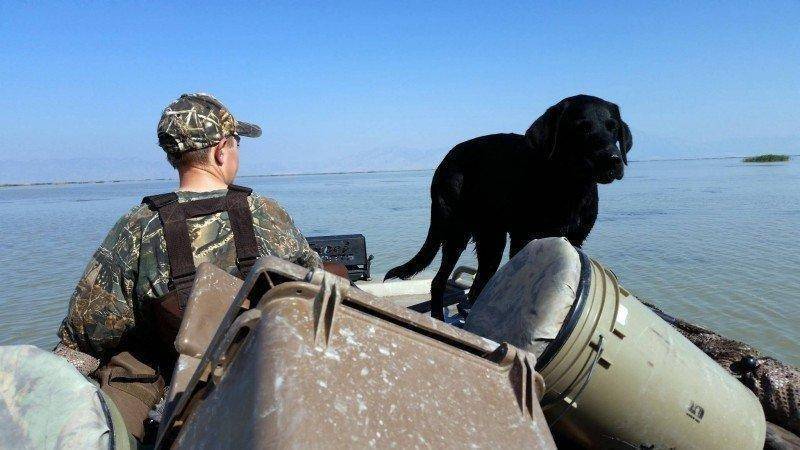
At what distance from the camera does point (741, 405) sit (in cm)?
245

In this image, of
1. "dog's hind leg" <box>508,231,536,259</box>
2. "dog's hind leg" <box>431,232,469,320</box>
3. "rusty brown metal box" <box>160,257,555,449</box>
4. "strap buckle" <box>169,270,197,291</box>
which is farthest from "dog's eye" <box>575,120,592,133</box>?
"rusty brown metal box" <box>160,257,555,449</box>

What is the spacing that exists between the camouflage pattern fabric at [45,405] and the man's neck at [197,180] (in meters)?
1.27

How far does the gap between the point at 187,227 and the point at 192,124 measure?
53 cm

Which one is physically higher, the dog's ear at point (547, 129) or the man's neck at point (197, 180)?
the dog's ear at point (547, 129)

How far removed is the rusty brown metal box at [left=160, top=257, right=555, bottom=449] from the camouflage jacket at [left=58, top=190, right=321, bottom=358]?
1211 millimetres

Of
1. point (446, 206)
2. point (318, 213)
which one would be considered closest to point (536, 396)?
point (446, 206)

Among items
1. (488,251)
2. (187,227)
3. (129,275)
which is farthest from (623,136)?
(129,275)

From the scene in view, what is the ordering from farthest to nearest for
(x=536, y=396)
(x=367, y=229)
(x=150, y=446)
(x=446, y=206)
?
(x=367, y=229) → (x=446, y=206) → (x=150, y=446) → (x=536, y=396)

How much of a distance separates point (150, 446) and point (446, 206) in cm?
323

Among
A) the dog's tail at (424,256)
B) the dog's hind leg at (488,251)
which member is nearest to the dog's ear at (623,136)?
the dog's hind leg at (488,251)

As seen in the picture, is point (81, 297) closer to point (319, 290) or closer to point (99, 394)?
point (99, 394)

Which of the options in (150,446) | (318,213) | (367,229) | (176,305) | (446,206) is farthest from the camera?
(318,213)

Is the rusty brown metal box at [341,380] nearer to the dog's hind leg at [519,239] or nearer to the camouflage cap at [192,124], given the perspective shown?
the camouflage cap at [192,124]

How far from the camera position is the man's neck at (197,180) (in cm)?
277
